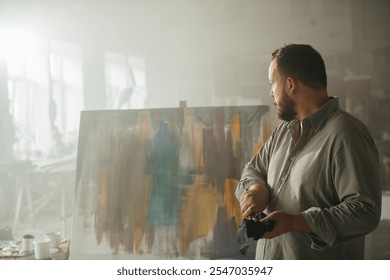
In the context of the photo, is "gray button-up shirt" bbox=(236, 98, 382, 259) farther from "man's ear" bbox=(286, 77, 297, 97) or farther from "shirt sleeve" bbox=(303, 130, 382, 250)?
"man's ear" bbox=(286, 77, 297, 97)

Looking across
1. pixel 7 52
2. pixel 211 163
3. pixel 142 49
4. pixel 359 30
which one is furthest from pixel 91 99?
pixel 359 30

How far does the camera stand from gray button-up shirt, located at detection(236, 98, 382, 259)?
1574mm

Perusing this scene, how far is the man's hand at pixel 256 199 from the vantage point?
1761mm

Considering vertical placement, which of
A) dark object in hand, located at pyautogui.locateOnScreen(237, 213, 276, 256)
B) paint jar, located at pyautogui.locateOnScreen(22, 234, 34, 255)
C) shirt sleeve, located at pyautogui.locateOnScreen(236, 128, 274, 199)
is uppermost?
shirt sleeve, located at pyautogui.locateOnScreen(236, 128, 274, 199)

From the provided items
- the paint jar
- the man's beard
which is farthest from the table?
the man's beard

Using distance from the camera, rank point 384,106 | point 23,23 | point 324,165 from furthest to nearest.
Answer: point 23,23, point 384,106, point 324,165

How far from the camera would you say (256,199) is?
176cm

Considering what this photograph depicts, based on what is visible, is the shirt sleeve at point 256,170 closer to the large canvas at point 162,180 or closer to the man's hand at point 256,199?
the man's hand at point 256,199

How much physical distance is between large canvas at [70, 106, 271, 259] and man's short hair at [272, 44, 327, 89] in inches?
11.6

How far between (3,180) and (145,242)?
0.77 m

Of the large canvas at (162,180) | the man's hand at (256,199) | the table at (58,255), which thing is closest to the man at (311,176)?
the man's hand at (256,199)

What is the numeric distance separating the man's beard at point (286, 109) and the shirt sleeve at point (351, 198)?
276mm

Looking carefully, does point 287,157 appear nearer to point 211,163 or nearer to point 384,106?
point 211,163

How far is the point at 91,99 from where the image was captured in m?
2.20
